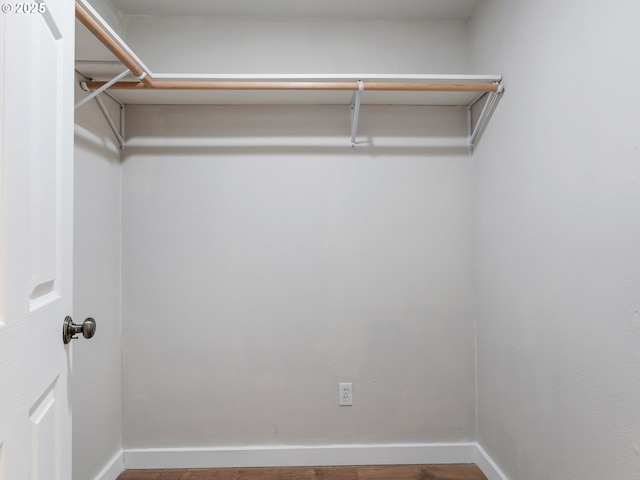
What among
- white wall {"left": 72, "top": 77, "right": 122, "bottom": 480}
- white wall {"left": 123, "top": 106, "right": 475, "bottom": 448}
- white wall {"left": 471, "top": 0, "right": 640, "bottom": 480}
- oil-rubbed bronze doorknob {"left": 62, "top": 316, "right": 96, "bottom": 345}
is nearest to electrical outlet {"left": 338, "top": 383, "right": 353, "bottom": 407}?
white wall {"left": 123, "top": 106, "right": 475, "bottom": 448}

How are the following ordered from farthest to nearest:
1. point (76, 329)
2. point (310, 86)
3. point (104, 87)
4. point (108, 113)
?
point (108, 113) < point (310, 86) < point (104, 87) < point (76, 329)

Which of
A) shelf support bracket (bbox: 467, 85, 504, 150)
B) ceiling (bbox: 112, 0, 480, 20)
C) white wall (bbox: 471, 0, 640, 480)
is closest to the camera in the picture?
white wall (bbox: 471, 0, 640, 480)

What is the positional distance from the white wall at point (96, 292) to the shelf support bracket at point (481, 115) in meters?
1.78

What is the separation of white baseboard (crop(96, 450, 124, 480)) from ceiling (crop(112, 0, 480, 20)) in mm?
2195

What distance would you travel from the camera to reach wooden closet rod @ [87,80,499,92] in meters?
1.69

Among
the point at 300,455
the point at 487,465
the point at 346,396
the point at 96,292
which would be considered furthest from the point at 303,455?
the point at 96,292

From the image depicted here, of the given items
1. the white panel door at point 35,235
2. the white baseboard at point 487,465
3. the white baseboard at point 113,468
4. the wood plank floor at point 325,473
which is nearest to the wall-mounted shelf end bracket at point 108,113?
the white panel door at point 35,235

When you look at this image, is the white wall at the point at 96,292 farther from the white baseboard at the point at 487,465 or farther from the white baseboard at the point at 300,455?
Answer: the white baseboard at the point at 487,465

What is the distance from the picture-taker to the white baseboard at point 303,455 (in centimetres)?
198

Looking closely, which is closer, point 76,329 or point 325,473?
point 76,329

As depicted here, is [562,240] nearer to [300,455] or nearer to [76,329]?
[76,329]

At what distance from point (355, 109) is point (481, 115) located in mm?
604

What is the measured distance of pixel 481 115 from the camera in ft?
6.13

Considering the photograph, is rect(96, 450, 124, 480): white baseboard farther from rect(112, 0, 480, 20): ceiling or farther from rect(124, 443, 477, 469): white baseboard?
rect(112, 0, 480, 20): ceiling
